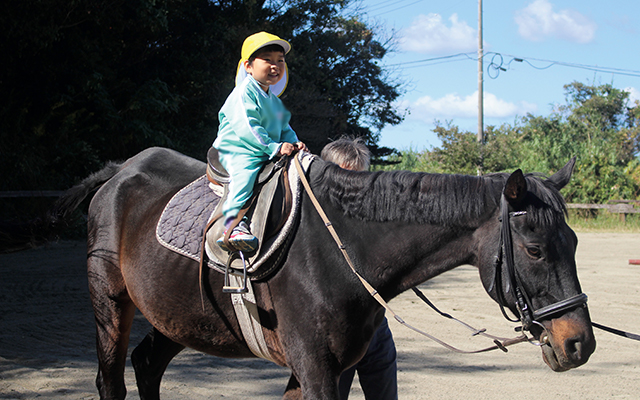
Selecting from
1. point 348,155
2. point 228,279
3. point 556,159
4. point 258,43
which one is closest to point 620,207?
point 556,159

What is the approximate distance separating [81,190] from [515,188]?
2.91 meters

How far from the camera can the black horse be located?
2092 mm

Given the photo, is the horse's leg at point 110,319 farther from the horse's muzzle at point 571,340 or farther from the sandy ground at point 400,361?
the horse's muzzle at point 571,340

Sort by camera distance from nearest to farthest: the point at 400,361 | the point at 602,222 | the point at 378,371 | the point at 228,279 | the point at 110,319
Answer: the point at 228,279, the point at 378,371, the point at 110,319, the point at 400,361, the point at 602,222

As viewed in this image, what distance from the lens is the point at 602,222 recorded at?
20688mm

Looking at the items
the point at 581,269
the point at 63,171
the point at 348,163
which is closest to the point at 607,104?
the point at 581,269

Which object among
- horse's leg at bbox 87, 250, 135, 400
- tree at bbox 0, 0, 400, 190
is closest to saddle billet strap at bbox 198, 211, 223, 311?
horse's leg at bbox 87, 250, 135, 400

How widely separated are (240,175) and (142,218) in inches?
36.9

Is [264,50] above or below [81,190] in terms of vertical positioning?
above

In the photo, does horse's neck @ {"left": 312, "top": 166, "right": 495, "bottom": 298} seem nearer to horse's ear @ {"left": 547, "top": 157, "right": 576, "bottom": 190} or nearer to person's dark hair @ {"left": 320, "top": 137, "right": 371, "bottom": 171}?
horse's ear @ {"left": 547, "top": 157, "right": 576, "bottom": 190}

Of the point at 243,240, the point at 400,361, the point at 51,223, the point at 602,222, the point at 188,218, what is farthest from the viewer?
the point at 602,222

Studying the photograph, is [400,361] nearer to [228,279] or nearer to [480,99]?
[228,279]

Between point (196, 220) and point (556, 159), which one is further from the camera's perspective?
point (556, 159)

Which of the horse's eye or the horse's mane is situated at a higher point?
the horse's mane
